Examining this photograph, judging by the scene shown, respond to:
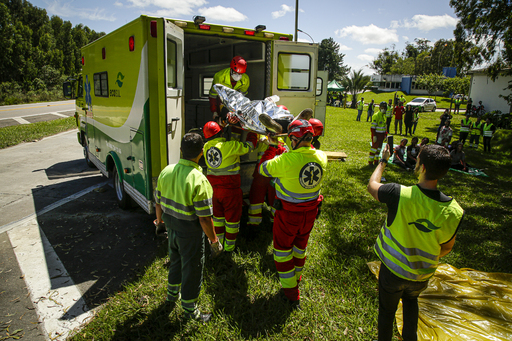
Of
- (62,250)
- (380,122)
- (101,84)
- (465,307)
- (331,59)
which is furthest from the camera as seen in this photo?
(331,59)

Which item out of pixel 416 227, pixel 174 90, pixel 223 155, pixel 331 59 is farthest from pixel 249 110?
pixel 331 59

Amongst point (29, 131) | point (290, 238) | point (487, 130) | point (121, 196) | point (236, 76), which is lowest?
point (121, 196)

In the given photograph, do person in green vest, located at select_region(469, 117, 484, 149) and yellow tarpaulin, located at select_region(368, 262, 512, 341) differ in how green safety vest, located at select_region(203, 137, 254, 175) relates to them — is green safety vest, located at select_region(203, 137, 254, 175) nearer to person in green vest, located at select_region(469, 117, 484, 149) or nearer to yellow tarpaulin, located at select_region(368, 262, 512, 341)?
yellow tarpaulin, located at select_region(368, 262, 512, 341)

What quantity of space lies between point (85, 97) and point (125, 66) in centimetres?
339

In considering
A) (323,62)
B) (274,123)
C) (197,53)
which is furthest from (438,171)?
(323,62)

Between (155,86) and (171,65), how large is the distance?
1.51 feet

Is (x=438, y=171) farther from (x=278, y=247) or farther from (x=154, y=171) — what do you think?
(x=154, y=171)

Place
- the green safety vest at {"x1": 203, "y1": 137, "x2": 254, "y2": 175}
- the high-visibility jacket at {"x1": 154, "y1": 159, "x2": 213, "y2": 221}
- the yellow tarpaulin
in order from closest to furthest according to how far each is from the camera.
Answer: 1. the high-visibility jacket at {"x1": 154, "y1": 159, "x2": 213, "y2": 221}
2. the yellow tarpaulin
3. the green safety vest at {"x1": 203, "y1": 137, "x2": 254, "y2": 175}

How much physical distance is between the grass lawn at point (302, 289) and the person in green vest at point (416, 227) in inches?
38.5

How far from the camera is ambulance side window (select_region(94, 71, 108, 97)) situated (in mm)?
5680

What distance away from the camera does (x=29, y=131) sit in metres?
14.2

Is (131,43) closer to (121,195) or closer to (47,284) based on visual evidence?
(121,195)

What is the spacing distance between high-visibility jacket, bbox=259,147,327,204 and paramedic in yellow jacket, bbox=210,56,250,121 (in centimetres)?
234

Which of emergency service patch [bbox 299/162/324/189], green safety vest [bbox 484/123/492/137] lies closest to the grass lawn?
emergency service patch [bbox 299/162/324/189]
